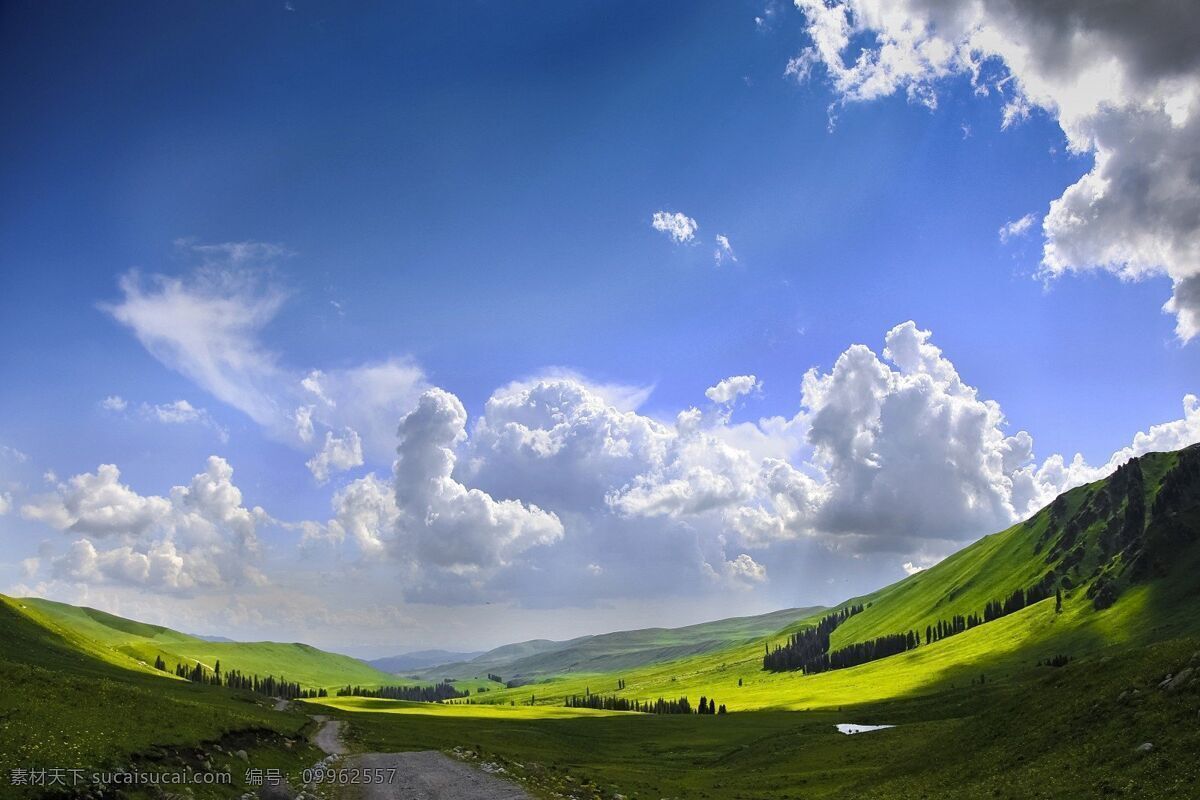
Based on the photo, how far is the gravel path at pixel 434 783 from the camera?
35.3m

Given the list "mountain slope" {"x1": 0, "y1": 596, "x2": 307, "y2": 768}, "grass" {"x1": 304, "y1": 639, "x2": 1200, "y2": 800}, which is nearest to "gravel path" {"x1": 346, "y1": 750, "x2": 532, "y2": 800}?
"grass" {"x1": 304, "y1": 639, "x2": 1200, "y2": 800}

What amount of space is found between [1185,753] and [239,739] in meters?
53.4

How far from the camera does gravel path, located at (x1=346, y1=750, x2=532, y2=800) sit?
116 ft

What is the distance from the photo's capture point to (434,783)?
39469 millimetres

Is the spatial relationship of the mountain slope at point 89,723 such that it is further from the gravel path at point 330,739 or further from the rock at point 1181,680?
the rock at point 1181,680

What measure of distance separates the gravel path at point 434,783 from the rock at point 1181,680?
33.5 m

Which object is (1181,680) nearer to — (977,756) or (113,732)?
(977,756)

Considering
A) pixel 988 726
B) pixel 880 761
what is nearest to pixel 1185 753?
pixel 988 726

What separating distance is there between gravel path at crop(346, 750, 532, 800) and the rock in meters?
33.5

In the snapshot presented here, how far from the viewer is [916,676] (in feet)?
632

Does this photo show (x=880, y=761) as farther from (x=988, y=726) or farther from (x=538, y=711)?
(x=538, y=711)

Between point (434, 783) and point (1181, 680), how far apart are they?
133 feet

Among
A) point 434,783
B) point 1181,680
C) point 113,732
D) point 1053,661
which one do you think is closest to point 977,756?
point 1181,680

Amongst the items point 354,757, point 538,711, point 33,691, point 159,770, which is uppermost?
point 33,691
